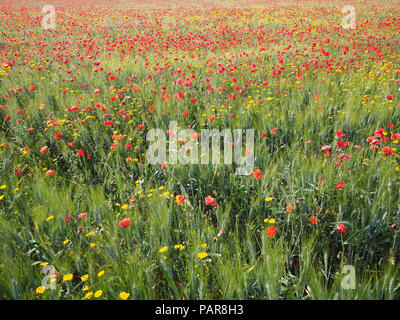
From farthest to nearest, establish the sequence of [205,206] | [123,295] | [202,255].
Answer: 1. [205,206]
2. [202,255]
3. [123,295]

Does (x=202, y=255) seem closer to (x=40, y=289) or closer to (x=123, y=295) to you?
(x=123, y=295)

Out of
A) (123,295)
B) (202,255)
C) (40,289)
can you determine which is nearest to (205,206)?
(202,255)

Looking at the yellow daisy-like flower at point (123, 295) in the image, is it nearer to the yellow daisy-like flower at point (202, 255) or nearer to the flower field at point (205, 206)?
the flower field at point (205, 206)

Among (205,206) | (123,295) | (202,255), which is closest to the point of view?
(123,295)

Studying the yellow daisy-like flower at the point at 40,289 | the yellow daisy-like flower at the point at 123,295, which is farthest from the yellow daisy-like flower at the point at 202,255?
the yellow daisy-like flower at the point at 40,289

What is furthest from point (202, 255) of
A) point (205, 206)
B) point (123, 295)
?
Answer: point (205, 206)

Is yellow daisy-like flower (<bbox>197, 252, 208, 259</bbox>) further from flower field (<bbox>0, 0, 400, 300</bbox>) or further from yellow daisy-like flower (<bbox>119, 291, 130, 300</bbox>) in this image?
yellow daisy-like flower (<bbox>119, 291, 130, 300</bbox>)

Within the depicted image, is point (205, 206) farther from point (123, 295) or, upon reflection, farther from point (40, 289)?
point (40, 289)

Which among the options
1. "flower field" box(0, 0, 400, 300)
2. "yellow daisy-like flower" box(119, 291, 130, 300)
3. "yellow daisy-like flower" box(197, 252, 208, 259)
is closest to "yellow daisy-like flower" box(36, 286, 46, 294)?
"flower field" box(0, 0, 400, 300)

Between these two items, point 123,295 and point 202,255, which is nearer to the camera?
point 123,295

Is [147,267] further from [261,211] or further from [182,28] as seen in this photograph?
[182,28]

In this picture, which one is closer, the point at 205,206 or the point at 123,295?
the point at 123,295
